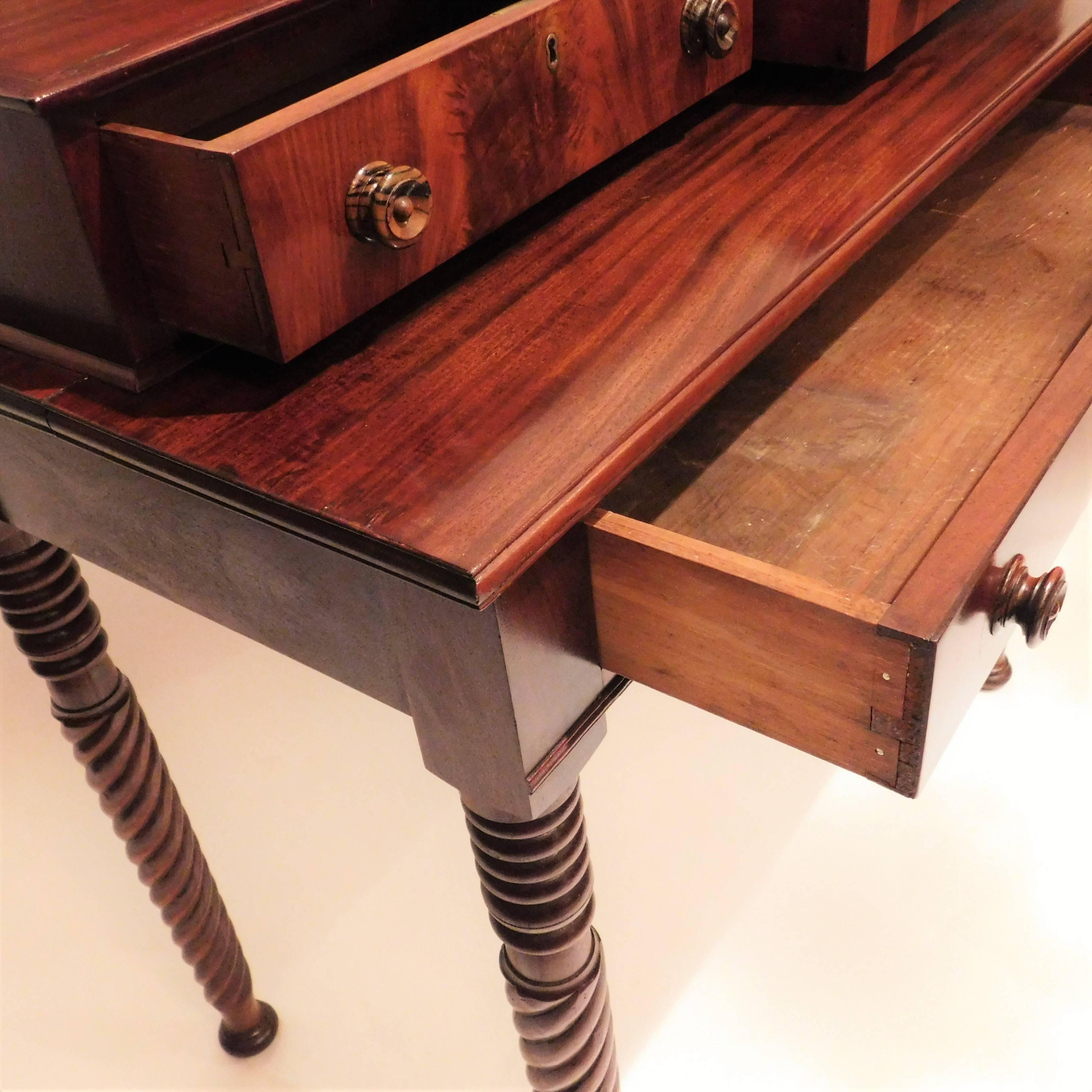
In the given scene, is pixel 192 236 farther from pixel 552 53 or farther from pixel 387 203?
pixel 552 53

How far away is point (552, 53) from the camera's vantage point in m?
0.62

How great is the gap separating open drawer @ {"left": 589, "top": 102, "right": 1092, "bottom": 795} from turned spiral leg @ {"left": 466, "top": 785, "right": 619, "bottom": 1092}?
0.11m

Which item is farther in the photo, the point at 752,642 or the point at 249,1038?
the point at 249,1038

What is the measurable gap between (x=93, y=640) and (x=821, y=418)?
0.55m

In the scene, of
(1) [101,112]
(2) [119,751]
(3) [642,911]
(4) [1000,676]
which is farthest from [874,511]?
(4) [1000,676]

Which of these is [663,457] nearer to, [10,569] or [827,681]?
[827,681]

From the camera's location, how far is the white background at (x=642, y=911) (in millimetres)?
1084

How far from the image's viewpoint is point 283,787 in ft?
4.60

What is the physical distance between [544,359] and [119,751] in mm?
544

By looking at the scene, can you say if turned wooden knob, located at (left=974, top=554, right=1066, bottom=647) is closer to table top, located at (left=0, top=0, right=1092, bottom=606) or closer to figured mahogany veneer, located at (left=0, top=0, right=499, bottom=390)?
table top, located at (left=0, top=0, right=1092, bottom=606)

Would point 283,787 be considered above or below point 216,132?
below

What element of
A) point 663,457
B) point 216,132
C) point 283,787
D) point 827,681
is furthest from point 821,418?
point 283,787

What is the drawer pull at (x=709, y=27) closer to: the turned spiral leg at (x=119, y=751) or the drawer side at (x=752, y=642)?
the drawer side at (x=752, y=642)

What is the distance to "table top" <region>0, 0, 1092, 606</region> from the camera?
1.59 ft
